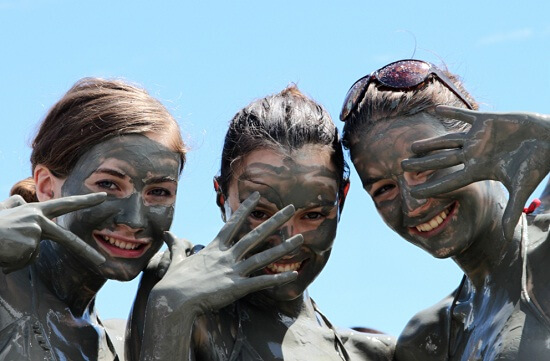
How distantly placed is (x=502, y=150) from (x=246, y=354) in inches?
51.7

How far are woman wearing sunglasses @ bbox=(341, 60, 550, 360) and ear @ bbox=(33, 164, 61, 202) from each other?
126cm

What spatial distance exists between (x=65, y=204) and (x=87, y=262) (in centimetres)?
47

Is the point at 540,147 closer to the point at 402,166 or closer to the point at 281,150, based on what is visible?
the point at 402,166

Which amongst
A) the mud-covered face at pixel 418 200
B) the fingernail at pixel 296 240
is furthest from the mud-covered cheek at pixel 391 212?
the fingernail at pixel 296 240

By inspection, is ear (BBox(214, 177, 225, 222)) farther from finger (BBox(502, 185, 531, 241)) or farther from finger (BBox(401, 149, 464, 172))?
finger (BBox(502, 185, 531, 241))

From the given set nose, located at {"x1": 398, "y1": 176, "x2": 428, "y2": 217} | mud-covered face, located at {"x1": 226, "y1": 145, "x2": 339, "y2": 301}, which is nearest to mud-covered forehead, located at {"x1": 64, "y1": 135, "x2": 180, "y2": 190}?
mud-covered face, located at {"x1": 226, "y1": 145, "x2": 339, "y2": 301}

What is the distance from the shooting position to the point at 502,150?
5.39 m

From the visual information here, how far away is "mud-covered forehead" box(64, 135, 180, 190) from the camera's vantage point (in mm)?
5883

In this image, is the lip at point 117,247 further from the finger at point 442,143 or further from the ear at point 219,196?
the finger at point 442,143

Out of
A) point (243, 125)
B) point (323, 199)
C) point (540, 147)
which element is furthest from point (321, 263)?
point (540, 147)

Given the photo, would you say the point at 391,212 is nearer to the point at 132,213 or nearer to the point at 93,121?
the point at 132,213

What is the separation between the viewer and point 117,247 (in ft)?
19.2

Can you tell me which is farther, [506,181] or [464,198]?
[464,198]

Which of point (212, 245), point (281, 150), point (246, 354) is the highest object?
point (281, 150)
